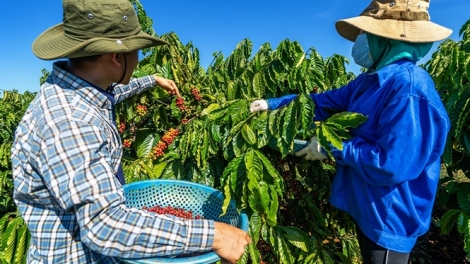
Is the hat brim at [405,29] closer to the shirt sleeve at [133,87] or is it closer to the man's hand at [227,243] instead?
the man's hand at [227,243]

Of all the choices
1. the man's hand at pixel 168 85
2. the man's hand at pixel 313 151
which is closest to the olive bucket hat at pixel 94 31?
the man's hand at pixel 313 151

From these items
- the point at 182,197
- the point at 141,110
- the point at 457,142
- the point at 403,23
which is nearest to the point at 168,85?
the point at 141,110

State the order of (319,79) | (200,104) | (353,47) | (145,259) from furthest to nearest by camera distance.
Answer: (200,104), (319,79), (353,47), (145,259)

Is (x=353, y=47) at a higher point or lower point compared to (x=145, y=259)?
higher

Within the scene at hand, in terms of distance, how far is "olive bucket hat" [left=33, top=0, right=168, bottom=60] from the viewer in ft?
3.58

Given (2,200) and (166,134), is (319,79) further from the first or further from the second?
(2,200)

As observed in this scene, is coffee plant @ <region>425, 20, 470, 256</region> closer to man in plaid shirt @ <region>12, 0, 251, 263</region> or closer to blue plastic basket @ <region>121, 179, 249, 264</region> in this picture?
blue plastic basket @ <region>121, 179, 249, 264</region>

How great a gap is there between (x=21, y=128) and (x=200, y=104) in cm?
140

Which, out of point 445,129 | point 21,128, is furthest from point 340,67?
point 21,128

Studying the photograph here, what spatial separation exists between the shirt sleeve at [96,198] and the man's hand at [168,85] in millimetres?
1283

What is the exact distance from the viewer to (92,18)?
1.11 metres

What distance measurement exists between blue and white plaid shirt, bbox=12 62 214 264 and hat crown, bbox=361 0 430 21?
122cm

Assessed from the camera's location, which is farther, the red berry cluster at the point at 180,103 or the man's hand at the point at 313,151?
the red berry cluster at the point at 180,103

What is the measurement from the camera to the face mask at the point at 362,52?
1.76 metres
